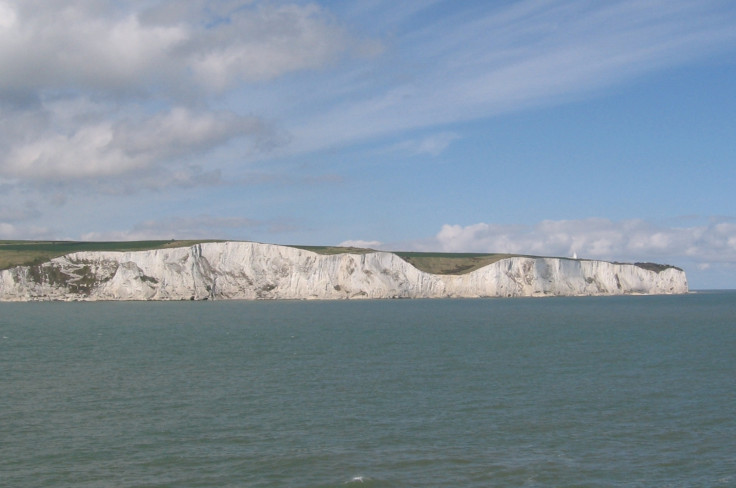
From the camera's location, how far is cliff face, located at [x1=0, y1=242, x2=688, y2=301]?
97.0m

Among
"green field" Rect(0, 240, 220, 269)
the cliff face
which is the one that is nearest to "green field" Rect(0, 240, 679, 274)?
"green field" Rect(0, 240, 220, 269)

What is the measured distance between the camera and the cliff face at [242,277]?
318 feet

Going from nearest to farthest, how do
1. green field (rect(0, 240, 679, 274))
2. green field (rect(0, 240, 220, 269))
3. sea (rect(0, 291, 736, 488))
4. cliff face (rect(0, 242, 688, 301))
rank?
sea (rect(0, 291, 736, 488)), cliff face (rect(0, 242, 688, 301)), green field (rect(0, 240, 220, 269)), green field (rect(0, 240, 679, 274))

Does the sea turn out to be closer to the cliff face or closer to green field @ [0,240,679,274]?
the cliff face

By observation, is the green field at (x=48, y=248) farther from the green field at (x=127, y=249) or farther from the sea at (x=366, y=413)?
the sea at (x=366, y=413)

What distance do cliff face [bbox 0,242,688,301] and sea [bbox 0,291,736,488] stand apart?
58.5 metres

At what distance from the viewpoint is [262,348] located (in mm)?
37688

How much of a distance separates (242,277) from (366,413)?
84.0m

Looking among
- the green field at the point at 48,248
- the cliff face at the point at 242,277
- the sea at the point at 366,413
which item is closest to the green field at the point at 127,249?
the green field at the point at 48,248

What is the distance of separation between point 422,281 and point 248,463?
101919mm

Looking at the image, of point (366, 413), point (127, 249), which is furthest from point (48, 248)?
point (366, 413)

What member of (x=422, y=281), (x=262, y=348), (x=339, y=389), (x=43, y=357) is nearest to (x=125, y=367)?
(x=43, y=357)

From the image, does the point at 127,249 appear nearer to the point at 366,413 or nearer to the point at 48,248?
the point at 48,248

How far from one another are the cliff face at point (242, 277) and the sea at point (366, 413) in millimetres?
58491
